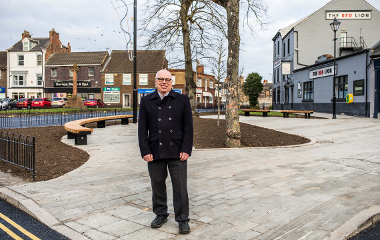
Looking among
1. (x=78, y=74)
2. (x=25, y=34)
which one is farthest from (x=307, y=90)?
(x=25, y=34)

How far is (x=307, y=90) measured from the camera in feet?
105

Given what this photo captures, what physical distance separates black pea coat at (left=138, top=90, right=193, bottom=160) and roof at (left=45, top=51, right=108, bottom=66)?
1993 inches

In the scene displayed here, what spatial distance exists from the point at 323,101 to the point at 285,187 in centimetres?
2514

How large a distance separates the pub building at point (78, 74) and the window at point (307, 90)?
32281 mm

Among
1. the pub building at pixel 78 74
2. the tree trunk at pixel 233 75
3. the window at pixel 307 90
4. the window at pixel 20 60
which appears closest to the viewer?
the tree trunk at pixel 233 75

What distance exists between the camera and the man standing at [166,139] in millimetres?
3633

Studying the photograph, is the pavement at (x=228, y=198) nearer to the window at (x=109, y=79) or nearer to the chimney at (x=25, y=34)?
the window at (x=109, y=79)

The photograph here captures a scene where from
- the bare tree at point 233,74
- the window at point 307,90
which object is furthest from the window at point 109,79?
the bare tree at point 233,74

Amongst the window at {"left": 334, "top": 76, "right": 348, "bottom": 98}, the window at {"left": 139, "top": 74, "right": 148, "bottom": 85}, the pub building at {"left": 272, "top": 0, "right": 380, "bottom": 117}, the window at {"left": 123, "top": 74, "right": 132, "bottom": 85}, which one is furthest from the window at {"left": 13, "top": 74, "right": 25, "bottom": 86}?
the window at {"left": 334, "top": 76, "right": 348, "bottom": 98}

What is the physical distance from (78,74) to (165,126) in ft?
172

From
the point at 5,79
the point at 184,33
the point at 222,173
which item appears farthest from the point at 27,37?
the point at 222,173

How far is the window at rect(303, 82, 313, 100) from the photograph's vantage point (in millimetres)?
30969

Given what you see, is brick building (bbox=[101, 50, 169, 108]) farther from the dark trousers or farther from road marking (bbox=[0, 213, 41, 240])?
the dark trousers

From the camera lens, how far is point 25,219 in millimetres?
4207
